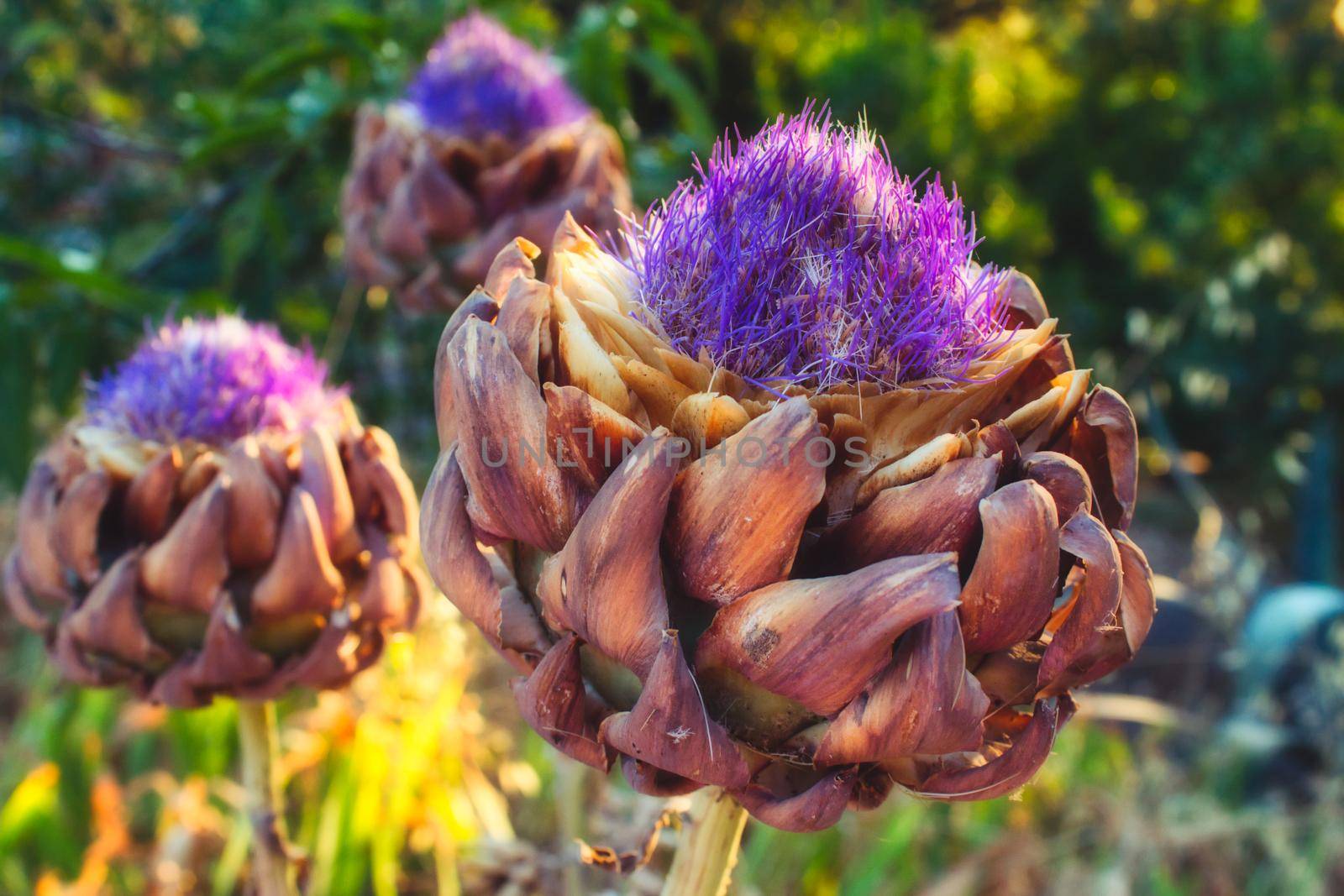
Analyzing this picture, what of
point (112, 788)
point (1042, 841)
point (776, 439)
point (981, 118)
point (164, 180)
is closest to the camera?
point (776, 439)

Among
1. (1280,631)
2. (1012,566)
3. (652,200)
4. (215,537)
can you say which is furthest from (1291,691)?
(215,537)

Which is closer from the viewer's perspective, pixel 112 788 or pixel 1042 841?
pixel 112 788

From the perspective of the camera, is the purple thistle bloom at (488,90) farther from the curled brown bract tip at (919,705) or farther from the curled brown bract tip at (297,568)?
the curled brown bract tip at (919,705)

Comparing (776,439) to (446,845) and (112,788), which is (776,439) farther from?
(112,788)

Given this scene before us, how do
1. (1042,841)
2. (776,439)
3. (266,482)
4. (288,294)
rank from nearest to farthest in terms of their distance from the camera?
(776,439) < (266,482) < (1042,841) < (288,294)

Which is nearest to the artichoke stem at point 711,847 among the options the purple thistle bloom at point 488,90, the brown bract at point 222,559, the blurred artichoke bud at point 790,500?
the blurred artichoke bud at point 790,500

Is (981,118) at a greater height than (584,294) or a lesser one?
greater

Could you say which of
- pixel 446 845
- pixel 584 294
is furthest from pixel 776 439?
pixel 446 845

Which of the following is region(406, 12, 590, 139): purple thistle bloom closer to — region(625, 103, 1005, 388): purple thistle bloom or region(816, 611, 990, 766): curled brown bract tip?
region(625, 103, 1005, 388): purple thistle bloom

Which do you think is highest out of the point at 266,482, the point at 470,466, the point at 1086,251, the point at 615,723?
the point at 1086,251
